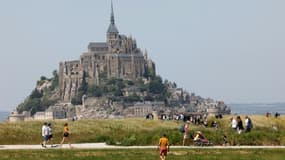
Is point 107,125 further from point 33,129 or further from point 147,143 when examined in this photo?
point 147,143

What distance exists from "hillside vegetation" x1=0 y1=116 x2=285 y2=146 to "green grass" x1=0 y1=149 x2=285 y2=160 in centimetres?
531

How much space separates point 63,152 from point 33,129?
534 inches

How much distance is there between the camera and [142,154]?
31047 millimetres

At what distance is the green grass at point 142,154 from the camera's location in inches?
1167

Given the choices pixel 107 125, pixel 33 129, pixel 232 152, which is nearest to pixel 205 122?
pixel 107 125

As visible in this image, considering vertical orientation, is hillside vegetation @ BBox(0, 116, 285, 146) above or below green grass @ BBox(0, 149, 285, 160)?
above

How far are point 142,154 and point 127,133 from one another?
11.7 metres

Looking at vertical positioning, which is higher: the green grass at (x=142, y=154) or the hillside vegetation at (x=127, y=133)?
the hillside vegetation at (x=127, y=133)

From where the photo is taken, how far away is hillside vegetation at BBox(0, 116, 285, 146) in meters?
38.6

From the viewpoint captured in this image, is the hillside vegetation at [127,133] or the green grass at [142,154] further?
the hillside vegetation at [127,133]

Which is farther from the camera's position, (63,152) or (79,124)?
(79,124)

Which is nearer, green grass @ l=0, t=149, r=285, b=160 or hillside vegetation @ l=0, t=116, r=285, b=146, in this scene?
green grass @ l=0, t=149, r=285, b=160

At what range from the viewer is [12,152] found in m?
32.1

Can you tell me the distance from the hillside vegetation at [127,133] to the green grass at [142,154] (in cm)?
531
